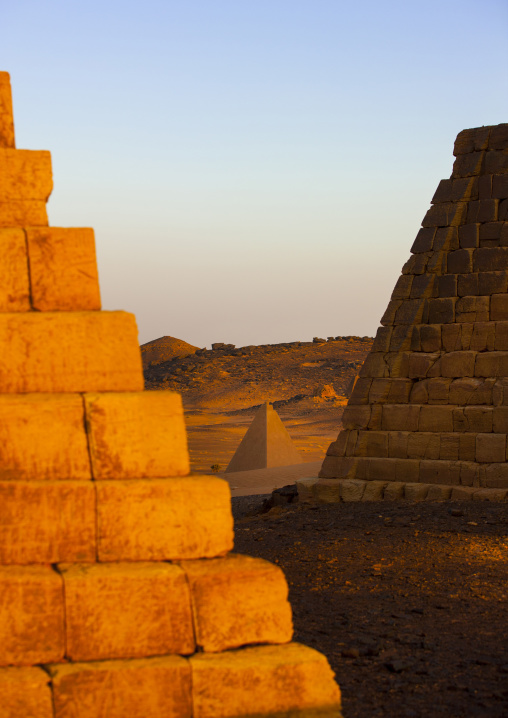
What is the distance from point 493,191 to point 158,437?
8.04m

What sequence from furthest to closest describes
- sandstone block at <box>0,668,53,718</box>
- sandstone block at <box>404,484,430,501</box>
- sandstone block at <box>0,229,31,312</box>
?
sandstone block at <box>404,484,430,501</box> < sandstone block at <box>0,229,31,312</box> < sandstone block at <box>0,668,53,718</box>

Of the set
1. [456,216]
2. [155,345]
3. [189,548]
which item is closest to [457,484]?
[456,216]

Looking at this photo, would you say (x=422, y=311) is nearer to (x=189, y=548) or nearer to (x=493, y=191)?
(x=493, y=191)

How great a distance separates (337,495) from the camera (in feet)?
35.3

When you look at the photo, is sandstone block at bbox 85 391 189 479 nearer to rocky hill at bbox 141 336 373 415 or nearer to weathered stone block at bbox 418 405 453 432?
weathered stone block at bbox 418 405 453 432

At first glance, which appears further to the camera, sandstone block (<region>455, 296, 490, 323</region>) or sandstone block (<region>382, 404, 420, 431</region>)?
sandstone block (<region>382, 404, 420, 431</region>)

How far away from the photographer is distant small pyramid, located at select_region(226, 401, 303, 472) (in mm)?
17188

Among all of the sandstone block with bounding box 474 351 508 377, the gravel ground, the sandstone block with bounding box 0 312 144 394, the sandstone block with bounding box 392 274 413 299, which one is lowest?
the gravel ground

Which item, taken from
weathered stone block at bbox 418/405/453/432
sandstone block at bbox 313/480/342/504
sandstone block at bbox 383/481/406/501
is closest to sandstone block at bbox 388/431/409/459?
weathered stone block at bbox 418/405/453/432

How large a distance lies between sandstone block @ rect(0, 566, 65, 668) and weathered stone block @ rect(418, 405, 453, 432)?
297 inches

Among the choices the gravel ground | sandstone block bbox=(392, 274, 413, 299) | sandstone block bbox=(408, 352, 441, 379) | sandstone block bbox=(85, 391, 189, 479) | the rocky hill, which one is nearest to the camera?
sandstone block bbox=(85, 391, 189, 479)

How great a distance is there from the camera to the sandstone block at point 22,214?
4.10m

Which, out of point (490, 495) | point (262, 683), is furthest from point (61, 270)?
point (490, 495)

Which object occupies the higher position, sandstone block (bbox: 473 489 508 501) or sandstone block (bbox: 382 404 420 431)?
sandstone block (bbox: 382 404 420 431)
